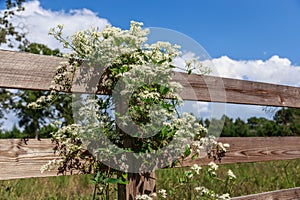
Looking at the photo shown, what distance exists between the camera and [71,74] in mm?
1829

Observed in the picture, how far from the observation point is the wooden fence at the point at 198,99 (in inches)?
66.2

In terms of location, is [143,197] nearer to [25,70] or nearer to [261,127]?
[25,70]

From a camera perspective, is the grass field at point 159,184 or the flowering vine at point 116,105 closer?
the flowering vine at point 116,105

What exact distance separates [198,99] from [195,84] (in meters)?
0.09

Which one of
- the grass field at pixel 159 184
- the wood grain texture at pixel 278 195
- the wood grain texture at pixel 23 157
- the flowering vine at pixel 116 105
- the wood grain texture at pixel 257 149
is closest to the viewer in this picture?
the wood grain texture at pixel 23 157

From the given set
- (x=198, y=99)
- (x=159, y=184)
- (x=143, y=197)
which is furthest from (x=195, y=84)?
(x=159, y=184)

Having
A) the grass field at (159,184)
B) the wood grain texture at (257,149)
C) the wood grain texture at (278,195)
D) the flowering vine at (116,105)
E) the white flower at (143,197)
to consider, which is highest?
the flowering vine at (116,105)

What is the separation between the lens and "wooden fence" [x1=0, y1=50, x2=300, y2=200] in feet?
5.52

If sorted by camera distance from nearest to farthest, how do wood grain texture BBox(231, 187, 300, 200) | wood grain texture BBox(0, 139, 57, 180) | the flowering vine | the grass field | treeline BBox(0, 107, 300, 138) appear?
wood grain texture BBox(0, 139, 57, 180)
the flowering vine
wood grain texture BBox(231, 187, 300, 200)
the grass field
treeline BBox(0, 107, 300, 138)

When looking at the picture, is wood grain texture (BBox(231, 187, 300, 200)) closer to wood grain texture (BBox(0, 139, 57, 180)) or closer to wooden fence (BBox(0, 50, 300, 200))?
wooden fence (BBox(0, 50, 300, 200))

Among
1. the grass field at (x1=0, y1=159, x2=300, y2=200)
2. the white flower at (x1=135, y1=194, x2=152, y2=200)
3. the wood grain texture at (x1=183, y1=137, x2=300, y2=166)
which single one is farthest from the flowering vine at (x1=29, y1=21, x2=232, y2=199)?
the grass field at (x1=0, y1=159, x2=300, y2=200)

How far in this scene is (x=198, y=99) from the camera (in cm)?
232

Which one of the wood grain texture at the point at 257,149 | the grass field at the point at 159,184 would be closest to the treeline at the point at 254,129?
the grass field at the point at 159,184

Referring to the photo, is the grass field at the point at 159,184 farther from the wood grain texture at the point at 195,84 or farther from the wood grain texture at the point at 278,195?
the wood grain texture at the point at 195,84
